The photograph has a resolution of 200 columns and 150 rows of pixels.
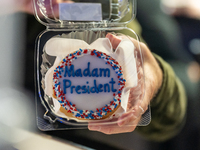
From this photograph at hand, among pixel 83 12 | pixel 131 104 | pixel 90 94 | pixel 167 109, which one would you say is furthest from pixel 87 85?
pixel 167 109

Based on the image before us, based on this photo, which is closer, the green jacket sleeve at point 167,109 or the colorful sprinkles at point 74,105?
the colorful sprinkles at point 74,105

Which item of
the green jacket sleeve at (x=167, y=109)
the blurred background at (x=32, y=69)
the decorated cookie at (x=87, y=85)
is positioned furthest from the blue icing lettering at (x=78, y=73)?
the green jacket sleeve at (x=167, y=109)

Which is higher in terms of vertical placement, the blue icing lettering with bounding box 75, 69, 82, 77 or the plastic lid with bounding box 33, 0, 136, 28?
the plastic lid with bounding box 33, 0, 136, 28

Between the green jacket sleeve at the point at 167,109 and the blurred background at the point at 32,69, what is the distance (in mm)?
43

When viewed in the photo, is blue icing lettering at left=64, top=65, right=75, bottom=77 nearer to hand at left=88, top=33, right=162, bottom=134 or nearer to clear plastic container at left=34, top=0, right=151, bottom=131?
clear plastic container at left=34, top=0, right=151, bottom=131

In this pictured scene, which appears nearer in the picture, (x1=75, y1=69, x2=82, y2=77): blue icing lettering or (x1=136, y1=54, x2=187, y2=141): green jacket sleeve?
(x1=75, y1=69, x2=82, y2=77): blue icing lettering

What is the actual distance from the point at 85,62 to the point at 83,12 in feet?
0.93

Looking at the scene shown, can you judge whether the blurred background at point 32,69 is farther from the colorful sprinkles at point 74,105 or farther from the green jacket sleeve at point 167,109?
the colorful sprinkles at point 74,105

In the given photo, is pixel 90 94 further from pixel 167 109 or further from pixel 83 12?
pixel 167 109

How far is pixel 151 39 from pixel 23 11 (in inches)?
33.7

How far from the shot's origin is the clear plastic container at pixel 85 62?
87cm

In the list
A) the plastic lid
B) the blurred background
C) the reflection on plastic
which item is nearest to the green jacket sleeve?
the blurred background

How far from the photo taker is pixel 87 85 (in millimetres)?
870

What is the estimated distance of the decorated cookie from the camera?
859 millimetres
